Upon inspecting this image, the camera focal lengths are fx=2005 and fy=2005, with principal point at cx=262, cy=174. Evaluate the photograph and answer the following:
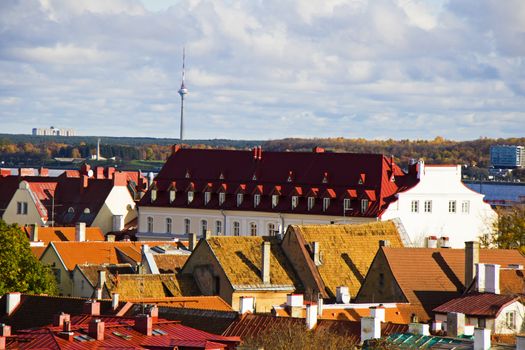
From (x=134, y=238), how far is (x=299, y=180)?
13.1 m

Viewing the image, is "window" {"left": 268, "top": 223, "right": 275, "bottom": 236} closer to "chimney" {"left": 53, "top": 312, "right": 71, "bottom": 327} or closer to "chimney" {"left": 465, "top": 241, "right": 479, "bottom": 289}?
"chimney" {"left": 465, "top": 241, "right": 479, "bottom": 289}

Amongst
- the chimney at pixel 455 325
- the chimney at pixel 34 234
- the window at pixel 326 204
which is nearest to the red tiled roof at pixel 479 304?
the chimney at pixel 455 325

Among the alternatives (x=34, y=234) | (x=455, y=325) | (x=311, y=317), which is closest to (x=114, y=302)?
(x=311, y=317)

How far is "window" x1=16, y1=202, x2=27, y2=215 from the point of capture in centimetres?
15775

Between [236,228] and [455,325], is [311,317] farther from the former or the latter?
A: [236,228]

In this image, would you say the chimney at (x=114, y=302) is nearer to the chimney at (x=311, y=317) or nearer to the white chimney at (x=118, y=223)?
the chimney at (x=311, y=317)

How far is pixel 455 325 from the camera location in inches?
2630

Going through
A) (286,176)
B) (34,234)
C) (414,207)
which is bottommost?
(34,234)

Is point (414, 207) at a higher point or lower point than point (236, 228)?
→ higher

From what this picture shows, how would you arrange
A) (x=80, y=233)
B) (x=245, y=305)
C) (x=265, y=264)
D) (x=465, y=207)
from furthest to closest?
1. (x=465, y=207)
2. (x=80, y=233)
3. (x=265, y=264)
4. (x=245, y=305)

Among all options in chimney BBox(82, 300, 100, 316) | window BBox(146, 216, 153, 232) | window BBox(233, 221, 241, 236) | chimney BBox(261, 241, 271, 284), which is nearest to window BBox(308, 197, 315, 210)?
window BBox(233, 221, 241, 236)

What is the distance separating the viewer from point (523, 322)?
74125 mm

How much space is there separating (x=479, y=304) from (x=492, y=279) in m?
3.57

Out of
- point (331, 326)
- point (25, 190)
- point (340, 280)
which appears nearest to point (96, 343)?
point (331, 326)
